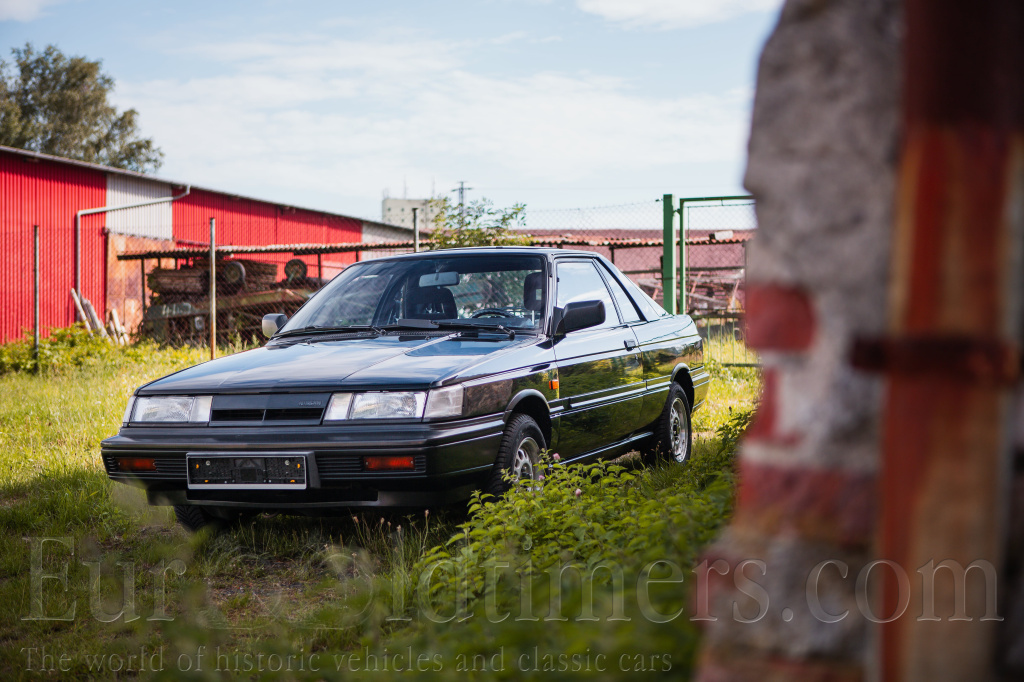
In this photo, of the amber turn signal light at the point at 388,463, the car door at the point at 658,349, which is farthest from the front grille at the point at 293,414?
the car door at the point at 658,349

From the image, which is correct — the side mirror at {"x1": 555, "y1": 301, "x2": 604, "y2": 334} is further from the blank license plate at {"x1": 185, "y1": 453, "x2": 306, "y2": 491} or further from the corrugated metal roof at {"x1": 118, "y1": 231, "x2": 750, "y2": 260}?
the corrugated metal roof at {"x1": 118, "y1": 231, "x2": 750, "y2": 260}

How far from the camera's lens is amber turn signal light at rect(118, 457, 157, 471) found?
4051 mm

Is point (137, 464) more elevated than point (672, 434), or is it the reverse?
point (137, 464)

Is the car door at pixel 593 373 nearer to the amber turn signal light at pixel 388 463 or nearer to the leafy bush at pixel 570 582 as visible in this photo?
the leafy bush at pixel 570 582

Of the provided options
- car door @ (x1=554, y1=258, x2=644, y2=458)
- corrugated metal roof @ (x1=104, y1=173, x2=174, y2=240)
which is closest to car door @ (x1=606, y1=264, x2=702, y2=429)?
A: car door @ (x1=554, y1=258, x2=644, y2=458)

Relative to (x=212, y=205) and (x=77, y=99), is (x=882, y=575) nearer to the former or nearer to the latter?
(x=212, y=205)

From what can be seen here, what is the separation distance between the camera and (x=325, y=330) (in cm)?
496

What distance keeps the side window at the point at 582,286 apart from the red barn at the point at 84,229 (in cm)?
1356

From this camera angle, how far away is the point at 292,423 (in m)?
3.80

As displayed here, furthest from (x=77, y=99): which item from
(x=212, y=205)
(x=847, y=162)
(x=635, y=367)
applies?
(x=847, y=162)

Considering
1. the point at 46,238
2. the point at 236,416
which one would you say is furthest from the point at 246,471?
the point at 46,238

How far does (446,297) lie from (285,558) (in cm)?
178

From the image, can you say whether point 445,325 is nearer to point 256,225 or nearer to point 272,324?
point 272,324

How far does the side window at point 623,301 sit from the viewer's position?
582cm
